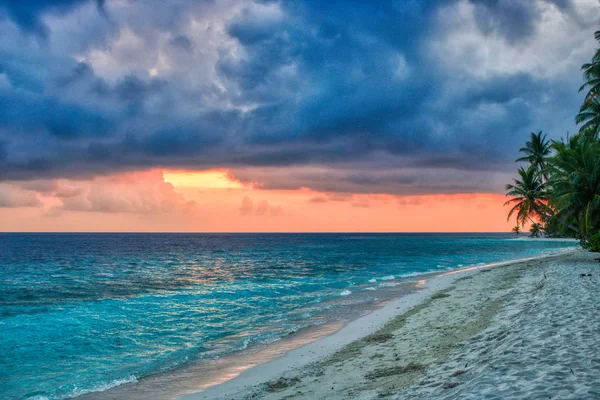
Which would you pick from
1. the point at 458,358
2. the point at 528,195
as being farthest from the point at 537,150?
the point at 458,358

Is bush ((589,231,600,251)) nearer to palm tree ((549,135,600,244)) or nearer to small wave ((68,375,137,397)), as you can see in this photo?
palm tree ((549,135,600,244))

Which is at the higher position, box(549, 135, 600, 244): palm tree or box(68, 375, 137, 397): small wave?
box(549, 135, 600, 244): palm tree

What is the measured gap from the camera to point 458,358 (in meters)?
9.20

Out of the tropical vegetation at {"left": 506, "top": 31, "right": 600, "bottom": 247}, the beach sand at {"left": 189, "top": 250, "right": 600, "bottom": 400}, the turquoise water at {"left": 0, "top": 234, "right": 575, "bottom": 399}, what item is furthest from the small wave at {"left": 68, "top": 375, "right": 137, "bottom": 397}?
the tropical vegetation at {"left": 506, "top": 31, "right": 600, "bottom": 247}

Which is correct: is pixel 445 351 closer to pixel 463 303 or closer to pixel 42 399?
pixel 463 303

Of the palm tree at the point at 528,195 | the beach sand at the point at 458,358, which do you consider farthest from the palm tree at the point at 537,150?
the beach sand at the point at 458,358

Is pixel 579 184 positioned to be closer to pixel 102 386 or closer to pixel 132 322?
pixel 132 322

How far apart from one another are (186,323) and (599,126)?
38698mm

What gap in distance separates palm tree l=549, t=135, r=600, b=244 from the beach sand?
14.7 m

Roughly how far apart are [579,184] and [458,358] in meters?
27.8

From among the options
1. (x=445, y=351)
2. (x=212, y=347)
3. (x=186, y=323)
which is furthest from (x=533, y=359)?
(x=186, y=323)

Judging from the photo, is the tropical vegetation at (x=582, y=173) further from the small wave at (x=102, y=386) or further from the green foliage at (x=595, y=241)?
the small wave at (x=102, y=386)

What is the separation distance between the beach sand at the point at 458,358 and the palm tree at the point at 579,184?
14742mm

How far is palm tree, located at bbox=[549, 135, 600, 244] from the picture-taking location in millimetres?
29188
